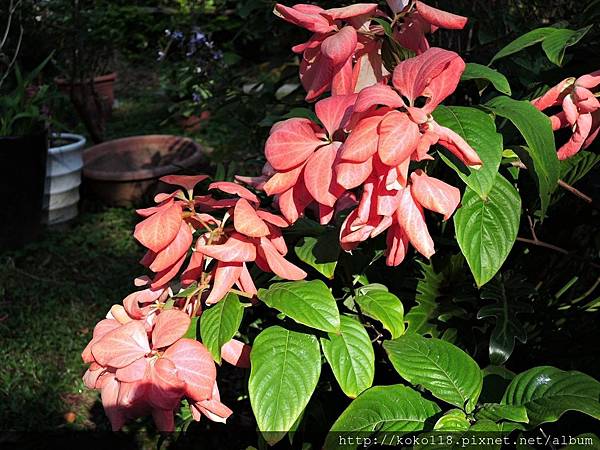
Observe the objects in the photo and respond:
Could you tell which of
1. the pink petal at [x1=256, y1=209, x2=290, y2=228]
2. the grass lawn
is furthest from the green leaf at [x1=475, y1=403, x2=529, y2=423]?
the grass lawn

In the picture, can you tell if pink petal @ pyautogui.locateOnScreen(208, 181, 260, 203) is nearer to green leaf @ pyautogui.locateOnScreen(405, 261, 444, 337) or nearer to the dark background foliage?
the dark background foliage

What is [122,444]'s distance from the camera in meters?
2.09

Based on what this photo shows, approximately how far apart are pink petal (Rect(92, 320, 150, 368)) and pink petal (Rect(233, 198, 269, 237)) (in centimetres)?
20

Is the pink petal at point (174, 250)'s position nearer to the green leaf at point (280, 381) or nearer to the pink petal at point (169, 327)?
the pink petal at point (169, 327)

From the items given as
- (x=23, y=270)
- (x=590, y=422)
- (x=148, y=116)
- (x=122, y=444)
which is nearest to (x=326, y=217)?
(x=590, y=422)

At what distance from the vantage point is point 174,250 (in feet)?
3.21

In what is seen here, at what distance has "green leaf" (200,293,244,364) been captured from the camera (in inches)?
38.1

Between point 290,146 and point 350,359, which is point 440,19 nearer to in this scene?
point 290,146

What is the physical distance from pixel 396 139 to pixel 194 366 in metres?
0.41

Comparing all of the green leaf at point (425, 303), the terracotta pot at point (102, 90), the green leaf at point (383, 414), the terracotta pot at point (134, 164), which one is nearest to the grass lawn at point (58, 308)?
the terracotta pot at point (134, 164)

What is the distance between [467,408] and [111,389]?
49 centimetres

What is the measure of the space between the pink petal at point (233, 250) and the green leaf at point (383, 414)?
0.24 meters

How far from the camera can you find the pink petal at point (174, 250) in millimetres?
979

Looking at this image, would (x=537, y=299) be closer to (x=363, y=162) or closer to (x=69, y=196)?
(x=363, y=162)
